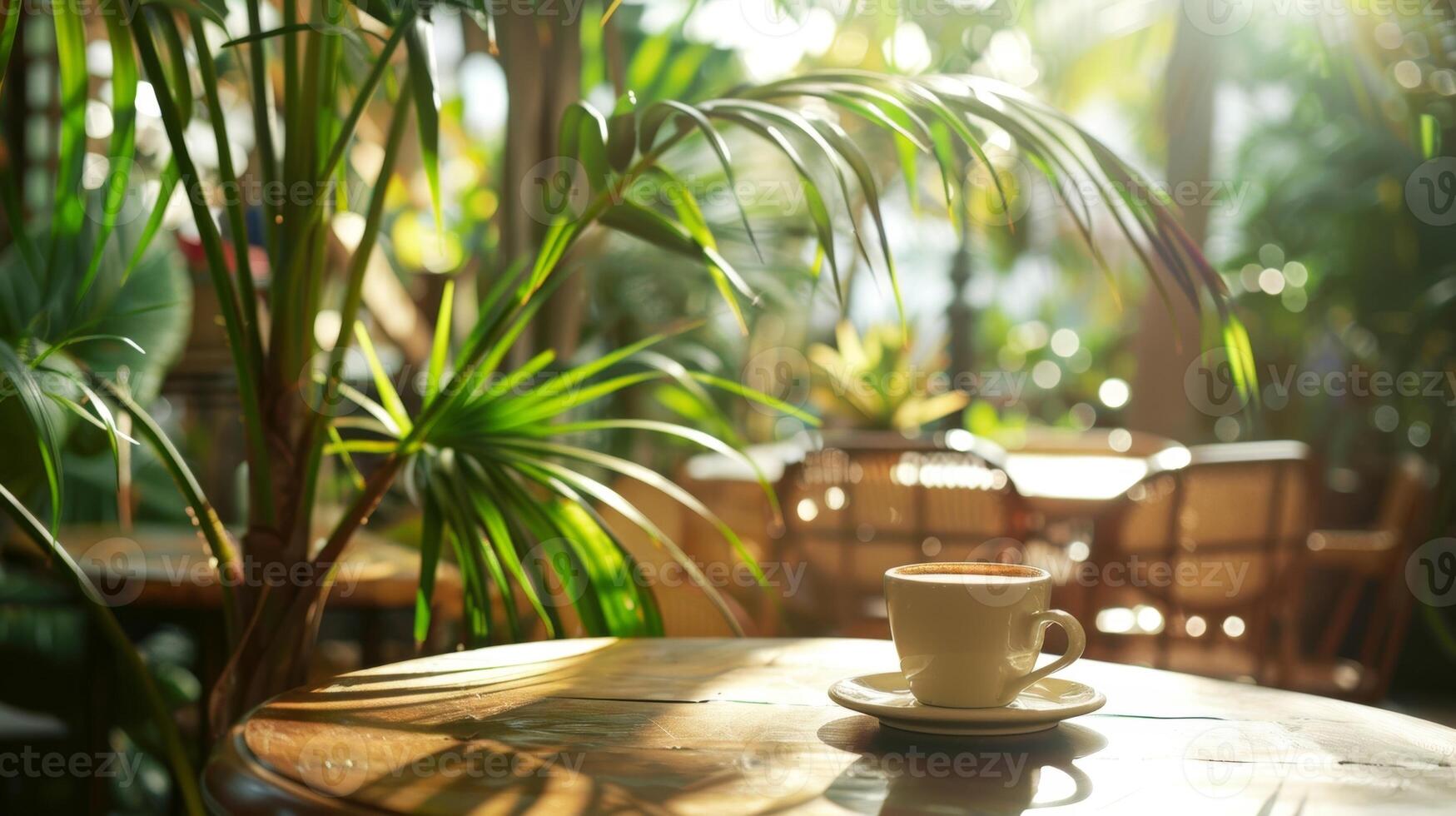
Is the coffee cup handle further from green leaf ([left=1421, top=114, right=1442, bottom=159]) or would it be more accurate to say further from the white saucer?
green leaf ([left=1421, top=114, right=1442, bottom=159])

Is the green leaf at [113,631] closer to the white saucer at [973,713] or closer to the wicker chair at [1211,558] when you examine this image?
the white saucer at [973,713]

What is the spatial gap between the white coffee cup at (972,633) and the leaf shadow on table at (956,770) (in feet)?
0.10

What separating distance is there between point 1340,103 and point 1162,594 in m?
3.35

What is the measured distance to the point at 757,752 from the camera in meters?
0.71

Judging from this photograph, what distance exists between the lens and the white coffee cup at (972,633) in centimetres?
74

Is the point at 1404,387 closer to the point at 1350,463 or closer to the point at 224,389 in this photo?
the point at 1350,463

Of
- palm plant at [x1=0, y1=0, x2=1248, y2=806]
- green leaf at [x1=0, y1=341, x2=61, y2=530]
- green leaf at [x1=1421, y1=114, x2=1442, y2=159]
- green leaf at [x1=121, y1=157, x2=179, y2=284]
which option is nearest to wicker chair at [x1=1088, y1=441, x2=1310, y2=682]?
green leaf at [x1=1421, y1=114, x2=1442, y2=159]

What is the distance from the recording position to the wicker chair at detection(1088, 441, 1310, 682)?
2160 millimetres

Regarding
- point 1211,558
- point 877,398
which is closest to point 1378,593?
point 1211,558

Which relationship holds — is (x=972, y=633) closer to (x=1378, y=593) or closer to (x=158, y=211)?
(x=158, y=211)

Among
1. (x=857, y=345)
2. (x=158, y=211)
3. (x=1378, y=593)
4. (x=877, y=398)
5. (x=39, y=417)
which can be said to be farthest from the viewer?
(x=857, y=345)

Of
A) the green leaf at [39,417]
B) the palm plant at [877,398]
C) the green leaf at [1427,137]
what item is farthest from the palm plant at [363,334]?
the palm plant at [877,398]

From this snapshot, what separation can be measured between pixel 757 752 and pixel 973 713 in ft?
0.44

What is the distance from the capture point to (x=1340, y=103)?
480 centimetres
